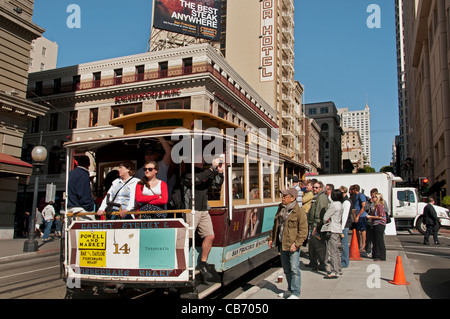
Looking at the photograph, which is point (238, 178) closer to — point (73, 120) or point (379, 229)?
point (379, 229)

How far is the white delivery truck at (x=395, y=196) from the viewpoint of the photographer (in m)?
19.2

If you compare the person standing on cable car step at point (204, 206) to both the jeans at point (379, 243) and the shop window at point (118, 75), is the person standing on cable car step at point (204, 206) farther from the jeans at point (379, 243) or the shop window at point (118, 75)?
the shop window at point (118, 75)

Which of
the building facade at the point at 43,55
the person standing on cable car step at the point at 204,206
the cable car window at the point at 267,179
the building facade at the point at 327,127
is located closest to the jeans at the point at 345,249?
the cable car window at the point at 267,179

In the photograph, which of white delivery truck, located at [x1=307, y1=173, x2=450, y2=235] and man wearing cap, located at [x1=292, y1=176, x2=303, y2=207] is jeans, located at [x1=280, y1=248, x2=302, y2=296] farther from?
white delivery truck, located at [x1=307, y1=173, x2=450, y2=235]

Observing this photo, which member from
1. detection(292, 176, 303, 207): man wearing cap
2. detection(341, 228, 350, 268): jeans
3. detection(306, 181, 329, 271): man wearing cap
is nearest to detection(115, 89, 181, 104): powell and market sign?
detection(292, 176, 303, 207): man wearing cap

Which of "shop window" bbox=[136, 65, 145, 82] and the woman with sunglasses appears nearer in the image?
the woman with sunglasses

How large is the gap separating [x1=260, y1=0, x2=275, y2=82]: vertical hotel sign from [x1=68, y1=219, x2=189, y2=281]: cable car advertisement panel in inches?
1942

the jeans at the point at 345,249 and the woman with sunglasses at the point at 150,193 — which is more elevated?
the woman with sunglasses at the point at 150,193

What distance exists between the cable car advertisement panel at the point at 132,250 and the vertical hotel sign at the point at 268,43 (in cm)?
4933

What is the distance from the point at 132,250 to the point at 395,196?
18.6m

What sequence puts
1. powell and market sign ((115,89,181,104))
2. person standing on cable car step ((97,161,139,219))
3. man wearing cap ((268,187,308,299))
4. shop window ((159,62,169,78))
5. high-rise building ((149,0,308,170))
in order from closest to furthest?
person standing on cable car step ((97,161,139,219))
man wearing cap ((268,187,308,299))
powell and market sign ((115,89,181,104))
shop window ((159,62,169,78))
high-rise building ((149,0,308,170))

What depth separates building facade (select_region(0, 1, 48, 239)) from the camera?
63.0 feet
